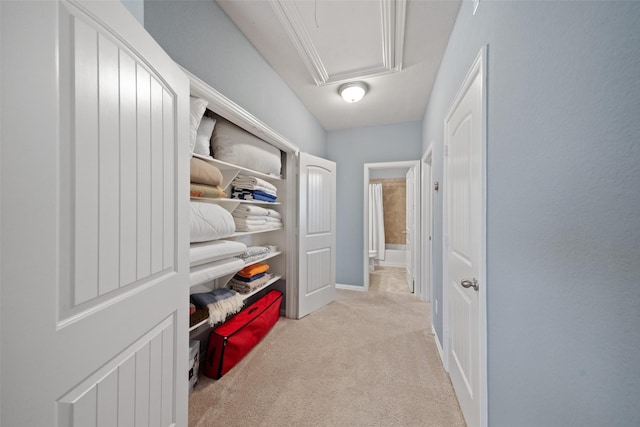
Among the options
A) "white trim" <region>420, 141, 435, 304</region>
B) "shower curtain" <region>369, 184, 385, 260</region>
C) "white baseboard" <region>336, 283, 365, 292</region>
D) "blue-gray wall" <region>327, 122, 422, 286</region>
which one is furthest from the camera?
"shower curtain" <region>369, 184, 385, 260</region>

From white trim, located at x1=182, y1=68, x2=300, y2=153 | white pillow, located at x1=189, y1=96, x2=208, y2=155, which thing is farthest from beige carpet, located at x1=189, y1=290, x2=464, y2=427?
white trim, located at x1=182, y1=68, x2=300, y2=153

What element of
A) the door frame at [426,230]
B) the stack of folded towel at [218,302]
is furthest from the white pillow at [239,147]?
the door frame at [426,230]

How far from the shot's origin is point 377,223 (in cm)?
532

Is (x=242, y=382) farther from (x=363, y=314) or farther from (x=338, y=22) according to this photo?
(x=338, y=22)

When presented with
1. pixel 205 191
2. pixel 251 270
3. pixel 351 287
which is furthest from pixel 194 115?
pixel 351 287

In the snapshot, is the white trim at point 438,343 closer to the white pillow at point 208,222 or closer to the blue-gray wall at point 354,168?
the blue-gray wall at point 354,168

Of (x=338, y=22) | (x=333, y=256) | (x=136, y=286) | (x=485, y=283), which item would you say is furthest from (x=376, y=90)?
(x=136, y=286)

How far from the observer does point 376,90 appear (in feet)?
8.66

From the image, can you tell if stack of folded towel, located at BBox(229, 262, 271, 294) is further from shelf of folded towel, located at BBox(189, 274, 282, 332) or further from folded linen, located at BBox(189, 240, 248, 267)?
folded linen, located at BBox(189, 240, 248, 267)

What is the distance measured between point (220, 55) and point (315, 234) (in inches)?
77.2

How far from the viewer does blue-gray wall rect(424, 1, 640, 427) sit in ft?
1.45

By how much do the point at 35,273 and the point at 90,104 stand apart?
440mm

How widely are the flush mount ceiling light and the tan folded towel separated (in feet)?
5.75

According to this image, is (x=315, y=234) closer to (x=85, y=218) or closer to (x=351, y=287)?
(x=351, y=287)
